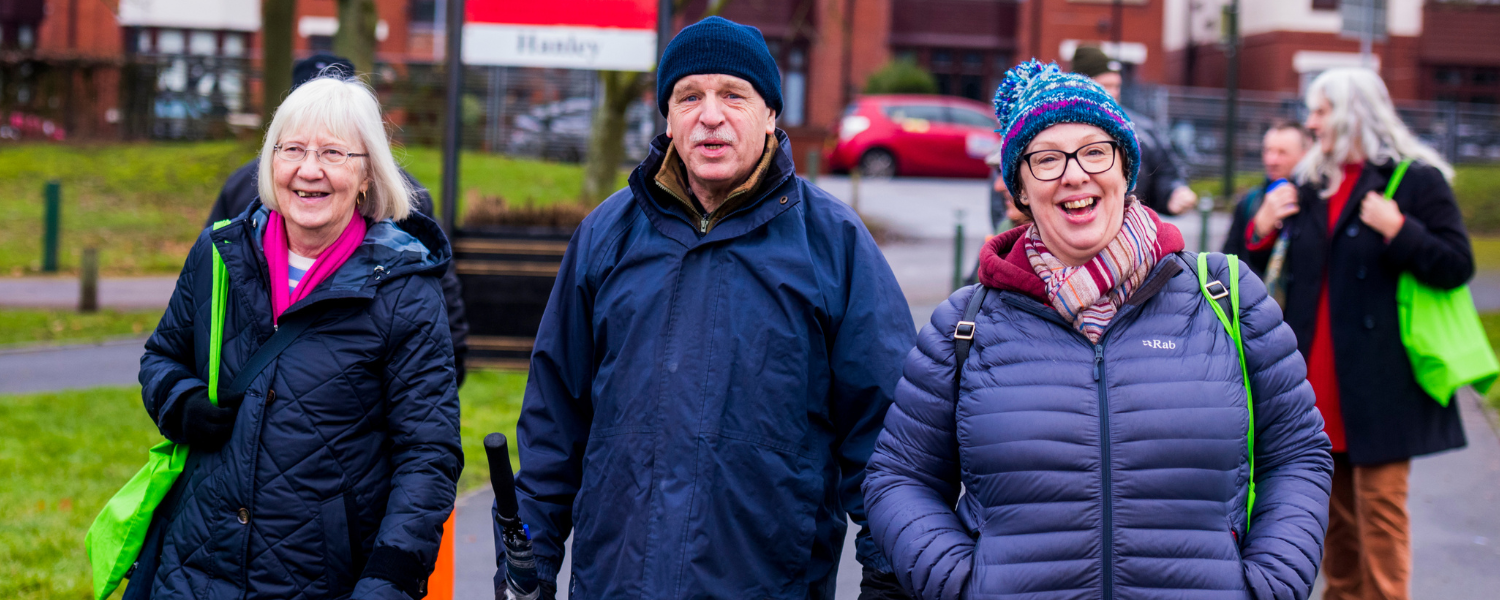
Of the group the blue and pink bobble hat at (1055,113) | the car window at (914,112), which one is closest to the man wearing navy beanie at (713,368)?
the blue and pink bobble hat at (1055,113)

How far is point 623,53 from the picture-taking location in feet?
30.2

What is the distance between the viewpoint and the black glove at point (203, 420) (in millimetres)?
2861

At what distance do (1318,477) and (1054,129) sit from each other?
2.65ft

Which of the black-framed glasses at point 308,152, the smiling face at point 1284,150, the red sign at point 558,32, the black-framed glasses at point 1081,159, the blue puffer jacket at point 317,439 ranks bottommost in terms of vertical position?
the blue puffer jacket at point 317,439

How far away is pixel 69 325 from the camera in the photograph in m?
11.8

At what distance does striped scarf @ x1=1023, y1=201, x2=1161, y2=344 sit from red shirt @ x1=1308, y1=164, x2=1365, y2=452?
244cm

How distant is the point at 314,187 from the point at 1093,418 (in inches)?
69.5

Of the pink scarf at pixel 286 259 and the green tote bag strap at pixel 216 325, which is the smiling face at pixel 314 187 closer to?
the pink scarf at pixel 286 259

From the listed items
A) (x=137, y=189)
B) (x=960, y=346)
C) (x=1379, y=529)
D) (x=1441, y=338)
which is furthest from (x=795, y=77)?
(x=960, y=346)

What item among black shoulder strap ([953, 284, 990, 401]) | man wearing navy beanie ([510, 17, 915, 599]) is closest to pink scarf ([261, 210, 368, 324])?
man wearing navy beanie ([510, 17, 915, 599])

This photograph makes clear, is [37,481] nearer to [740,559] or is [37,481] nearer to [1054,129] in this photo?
[740,559]

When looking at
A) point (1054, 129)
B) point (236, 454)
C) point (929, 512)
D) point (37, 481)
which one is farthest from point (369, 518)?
point (37, 481)

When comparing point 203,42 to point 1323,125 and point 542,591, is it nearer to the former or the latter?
point 1323,125

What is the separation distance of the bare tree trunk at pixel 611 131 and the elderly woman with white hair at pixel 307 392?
875 centimetres
